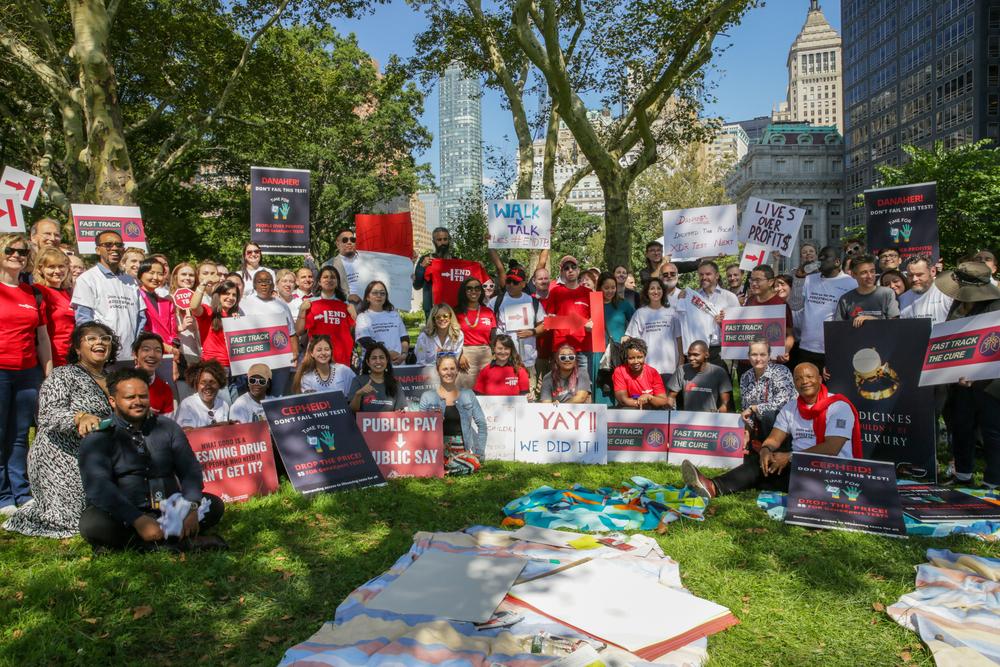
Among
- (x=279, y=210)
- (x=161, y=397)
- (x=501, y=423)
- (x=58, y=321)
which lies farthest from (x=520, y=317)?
(x=58, y=321)

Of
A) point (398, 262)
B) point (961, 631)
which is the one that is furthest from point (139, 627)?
point (398, 262)

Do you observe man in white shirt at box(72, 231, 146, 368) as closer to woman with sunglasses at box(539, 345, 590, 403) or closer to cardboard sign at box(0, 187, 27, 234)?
cardboard sign at box(0, 187, 27, 234)

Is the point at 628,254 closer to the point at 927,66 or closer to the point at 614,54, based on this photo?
the point at 614,54

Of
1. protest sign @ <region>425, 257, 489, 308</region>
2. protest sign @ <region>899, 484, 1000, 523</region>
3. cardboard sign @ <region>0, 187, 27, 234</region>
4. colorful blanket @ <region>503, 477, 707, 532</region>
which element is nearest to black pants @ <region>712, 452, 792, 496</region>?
colorful blanket @ <region>503, 477, 707, 532</region>

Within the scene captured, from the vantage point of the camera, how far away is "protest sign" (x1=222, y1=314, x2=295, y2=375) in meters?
7.40

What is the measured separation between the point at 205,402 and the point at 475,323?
12.1ft

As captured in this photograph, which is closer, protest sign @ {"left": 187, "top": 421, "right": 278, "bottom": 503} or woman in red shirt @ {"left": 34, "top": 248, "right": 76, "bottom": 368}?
protest sign @ {"left": 187, "top": 421, "right": 278, "bottom": 503}

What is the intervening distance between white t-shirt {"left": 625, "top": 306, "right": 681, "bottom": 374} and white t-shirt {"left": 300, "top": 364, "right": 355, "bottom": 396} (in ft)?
12.2

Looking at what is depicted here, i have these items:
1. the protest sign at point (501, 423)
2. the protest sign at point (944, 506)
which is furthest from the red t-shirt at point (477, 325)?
the protest sign at point (944, 506)

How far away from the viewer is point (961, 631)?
3.67 metres

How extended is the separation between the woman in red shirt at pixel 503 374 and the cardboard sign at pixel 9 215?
6469 millimetres

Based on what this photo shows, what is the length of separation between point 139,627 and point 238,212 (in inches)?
1200

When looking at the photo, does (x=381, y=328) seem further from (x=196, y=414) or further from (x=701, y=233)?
(x=701, y=233)

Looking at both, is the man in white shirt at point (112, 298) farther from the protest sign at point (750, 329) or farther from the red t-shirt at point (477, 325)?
the protest sign at point (750, 329)
